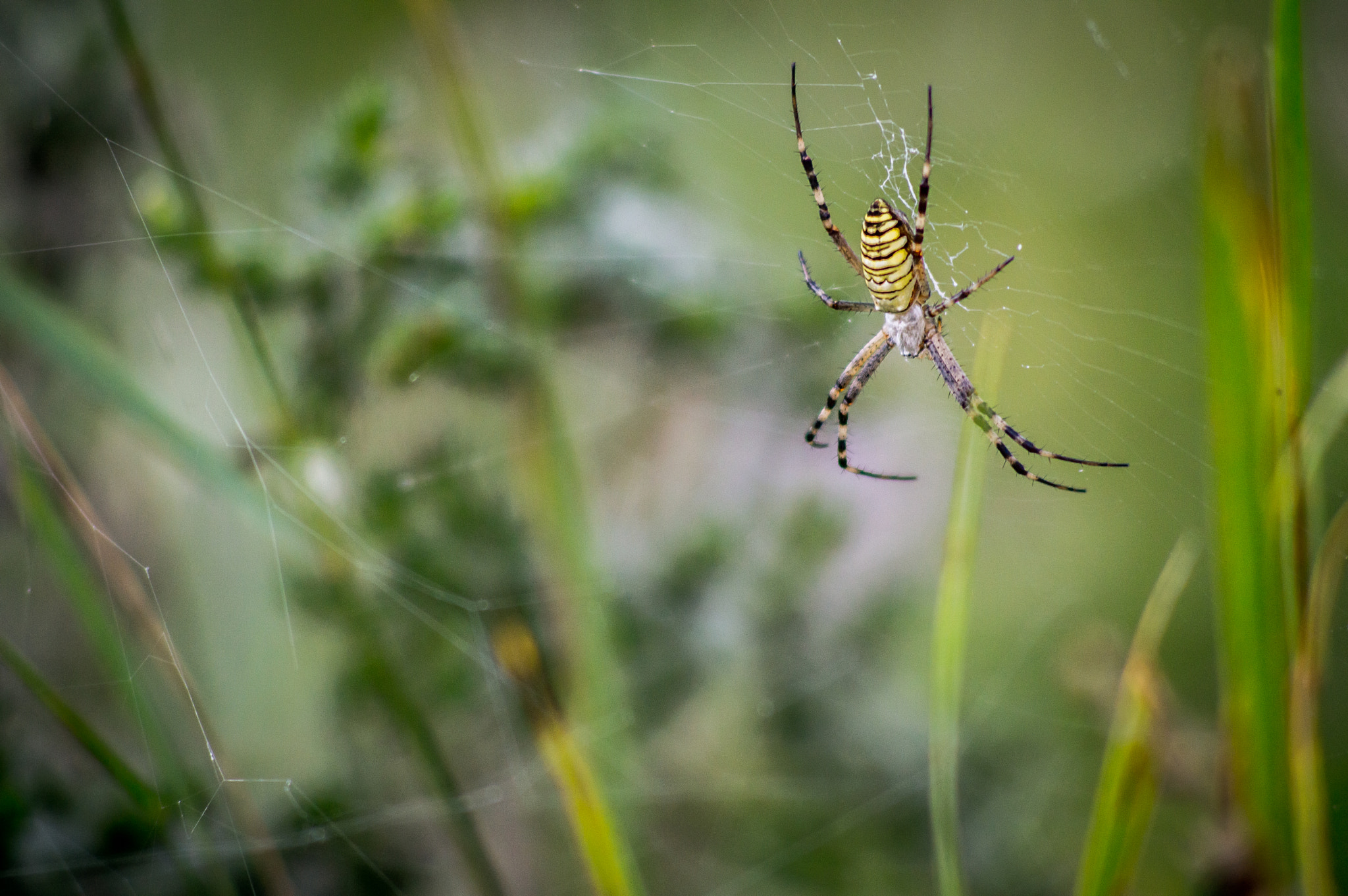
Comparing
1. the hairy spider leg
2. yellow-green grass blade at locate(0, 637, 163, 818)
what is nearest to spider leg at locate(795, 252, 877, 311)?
the hairy spider leg

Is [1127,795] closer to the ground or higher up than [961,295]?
closer to the ground

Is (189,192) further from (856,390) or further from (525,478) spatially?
(856,390)

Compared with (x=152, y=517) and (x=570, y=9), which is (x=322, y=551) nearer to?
(x=152, y=517)

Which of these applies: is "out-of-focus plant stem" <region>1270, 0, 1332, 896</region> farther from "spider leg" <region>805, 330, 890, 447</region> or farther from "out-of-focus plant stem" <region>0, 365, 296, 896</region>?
"spider leg" <region>805, 330, 890, 447</region>

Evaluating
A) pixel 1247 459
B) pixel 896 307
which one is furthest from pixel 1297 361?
pixel 896 307

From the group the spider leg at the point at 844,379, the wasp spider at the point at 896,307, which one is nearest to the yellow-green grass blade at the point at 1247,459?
the wasp spider at the point at 896,307

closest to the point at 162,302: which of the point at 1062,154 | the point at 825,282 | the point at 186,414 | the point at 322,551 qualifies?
the point at 186,414
